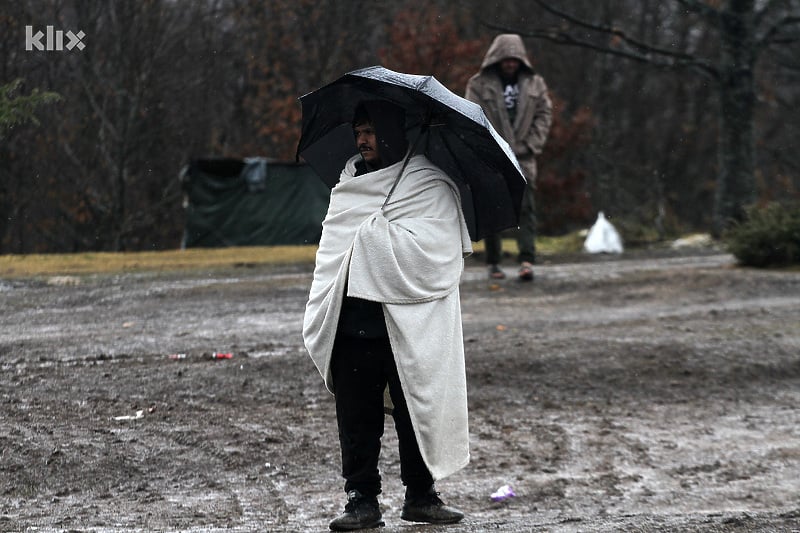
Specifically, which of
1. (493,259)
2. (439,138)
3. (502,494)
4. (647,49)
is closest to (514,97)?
(493,259)

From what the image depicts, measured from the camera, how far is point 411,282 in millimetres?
5367

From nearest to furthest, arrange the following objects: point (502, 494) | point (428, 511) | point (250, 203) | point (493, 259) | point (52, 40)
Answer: point (428, 511), point (502, 494), point (493, 259), point (250, 203), point (52, 40)

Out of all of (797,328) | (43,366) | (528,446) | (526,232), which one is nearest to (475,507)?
(528,446)

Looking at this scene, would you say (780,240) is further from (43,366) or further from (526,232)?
(43,366)

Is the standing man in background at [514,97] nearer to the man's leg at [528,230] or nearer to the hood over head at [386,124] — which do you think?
the man's leg at [528,230]

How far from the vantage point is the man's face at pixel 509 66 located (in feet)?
40.9

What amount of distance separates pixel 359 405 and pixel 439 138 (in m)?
1.22

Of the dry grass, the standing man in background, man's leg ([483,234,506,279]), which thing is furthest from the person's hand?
the dry grass

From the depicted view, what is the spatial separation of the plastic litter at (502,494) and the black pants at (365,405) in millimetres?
1457

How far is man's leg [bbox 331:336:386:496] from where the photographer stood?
17.9 ft

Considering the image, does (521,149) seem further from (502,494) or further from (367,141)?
(367,141)

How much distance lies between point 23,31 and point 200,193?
498 centimetres

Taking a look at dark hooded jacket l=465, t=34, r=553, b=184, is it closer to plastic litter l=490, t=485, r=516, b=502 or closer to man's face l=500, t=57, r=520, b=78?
man's face l=500, t=57, r=520, b=78

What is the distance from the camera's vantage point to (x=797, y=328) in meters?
10.8
